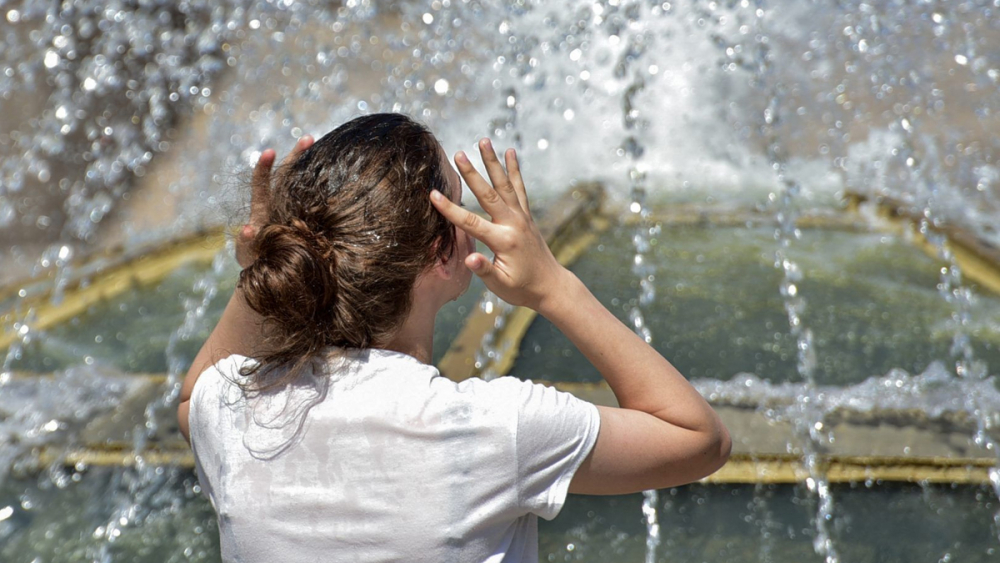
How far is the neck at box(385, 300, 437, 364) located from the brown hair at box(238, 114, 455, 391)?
0.02 metres

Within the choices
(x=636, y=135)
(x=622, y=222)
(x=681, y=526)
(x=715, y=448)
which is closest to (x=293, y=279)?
(x=715, y=448)

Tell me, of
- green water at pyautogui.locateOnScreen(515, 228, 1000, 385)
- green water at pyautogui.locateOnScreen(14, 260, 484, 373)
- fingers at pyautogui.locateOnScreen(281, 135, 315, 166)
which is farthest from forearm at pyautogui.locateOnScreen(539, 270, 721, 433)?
green water at pyautogui.locateOnScreen(14, 260, 484, 373)

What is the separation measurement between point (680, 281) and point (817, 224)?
121cm

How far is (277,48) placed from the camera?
22.3ft

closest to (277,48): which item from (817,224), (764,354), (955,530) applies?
(817,224)

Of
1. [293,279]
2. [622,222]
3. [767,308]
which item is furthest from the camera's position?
[622,222]

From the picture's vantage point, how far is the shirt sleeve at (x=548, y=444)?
1.09 m

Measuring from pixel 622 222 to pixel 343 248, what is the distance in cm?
349

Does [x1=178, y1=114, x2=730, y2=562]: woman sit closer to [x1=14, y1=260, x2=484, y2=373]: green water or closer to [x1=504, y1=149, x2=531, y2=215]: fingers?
[x1=504, y1=149, x2=531, y2=215]: fingers

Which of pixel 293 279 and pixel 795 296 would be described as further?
pixel 795 296

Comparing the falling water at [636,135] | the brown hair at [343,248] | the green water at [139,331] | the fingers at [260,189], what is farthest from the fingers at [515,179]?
the green water at [139,331]

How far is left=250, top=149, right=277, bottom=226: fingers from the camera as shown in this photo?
4.25 feet

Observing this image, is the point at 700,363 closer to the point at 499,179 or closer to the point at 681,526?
the point at 681,526

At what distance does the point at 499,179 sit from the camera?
3.91 feet
